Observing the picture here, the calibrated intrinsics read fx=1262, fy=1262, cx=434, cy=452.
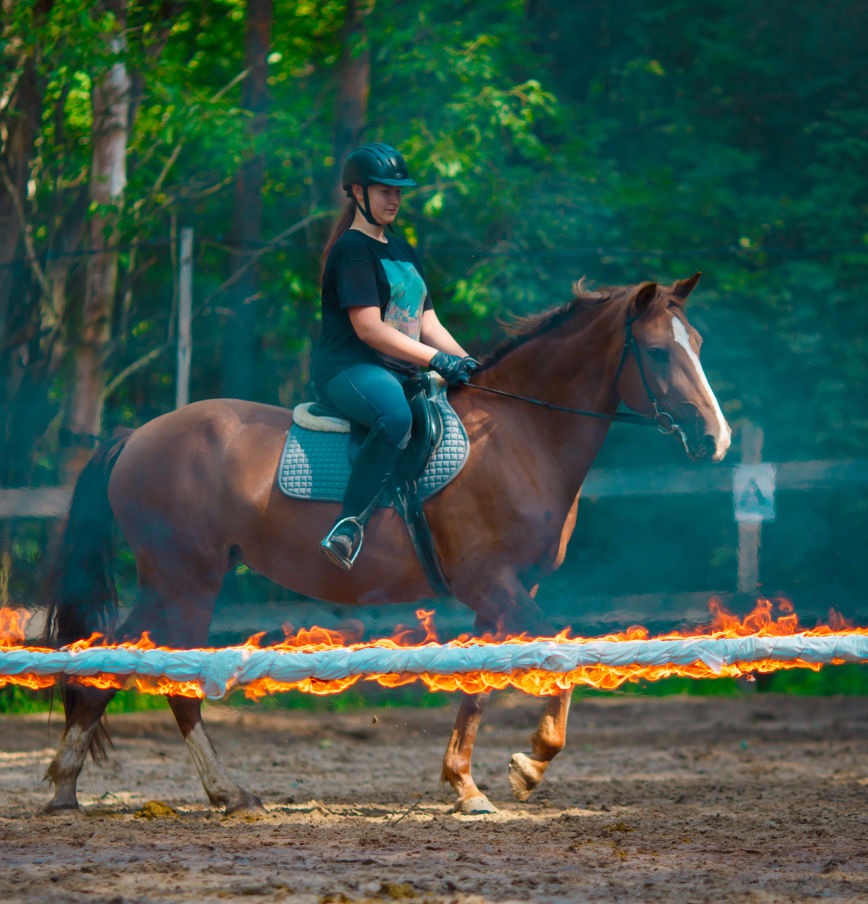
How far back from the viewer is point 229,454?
5.32 meters

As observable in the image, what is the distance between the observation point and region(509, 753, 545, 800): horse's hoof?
5.20 metres

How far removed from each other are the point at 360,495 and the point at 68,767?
1695 millimetres

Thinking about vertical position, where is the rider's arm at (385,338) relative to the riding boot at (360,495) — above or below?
above

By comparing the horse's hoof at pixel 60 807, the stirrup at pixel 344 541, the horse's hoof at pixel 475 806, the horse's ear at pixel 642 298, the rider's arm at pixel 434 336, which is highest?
the horse's ear at pixel 642 298

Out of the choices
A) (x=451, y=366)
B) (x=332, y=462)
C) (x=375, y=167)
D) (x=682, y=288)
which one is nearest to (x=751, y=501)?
(x=682, y=288)

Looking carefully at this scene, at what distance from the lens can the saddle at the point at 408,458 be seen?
507 centimetres

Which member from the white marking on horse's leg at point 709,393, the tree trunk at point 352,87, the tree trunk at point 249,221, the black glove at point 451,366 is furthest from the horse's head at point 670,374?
the tree trunk at point 352,87

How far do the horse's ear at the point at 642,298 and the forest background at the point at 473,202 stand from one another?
3.32 metres

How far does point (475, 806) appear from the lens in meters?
5.06

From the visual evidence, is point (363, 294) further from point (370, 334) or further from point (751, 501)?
point (751, 501)

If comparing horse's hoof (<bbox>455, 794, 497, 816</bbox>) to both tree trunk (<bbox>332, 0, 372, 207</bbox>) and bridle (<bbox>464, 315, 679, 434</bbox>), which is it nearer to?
bridle (<bbox>464, 315, 679, 434</bbox>)

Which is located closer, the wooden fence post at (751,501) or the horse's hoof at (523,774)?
the horse's hoof at (523,774)

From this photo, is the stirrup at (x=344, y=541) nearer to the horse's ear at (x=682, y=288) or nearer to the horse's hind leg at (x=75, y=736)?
the horse's hind leg at (x=75, y=736)

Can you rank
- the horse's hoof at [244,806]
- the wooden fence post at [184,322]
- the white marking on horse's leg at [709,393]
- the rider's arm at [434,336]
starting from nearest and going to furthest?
the white marking on horse's leg at [709,393]
the horse's hoof at [244,806]
the rider's arm at [434,336]
the wooden fence post at [184,322]
